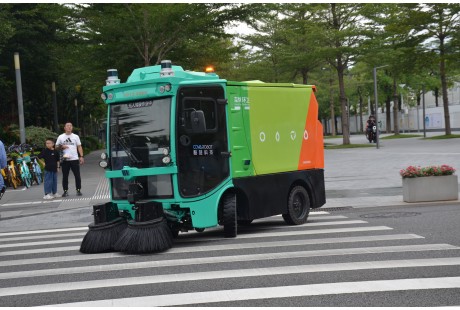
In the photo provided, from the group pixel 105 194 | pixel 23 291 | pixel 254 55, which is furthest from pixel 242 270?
pixel 254 55

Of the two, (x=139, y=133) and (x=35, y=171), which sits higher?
(x=139, y=133)

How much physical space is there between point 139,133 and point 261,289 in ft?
12.6

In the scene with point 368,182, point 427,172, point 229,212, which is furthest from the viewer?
point 368,182

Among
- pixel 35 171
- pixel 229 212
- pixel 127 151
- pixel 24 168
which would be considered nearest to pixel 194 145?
pixel 127 151

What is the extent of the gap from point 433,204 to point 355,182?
16.7 feet

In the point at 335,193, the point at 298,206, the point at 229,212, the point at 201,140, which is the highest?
the point at 201,140

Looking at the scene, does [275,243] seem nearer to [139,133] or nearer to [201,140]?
[201,140]

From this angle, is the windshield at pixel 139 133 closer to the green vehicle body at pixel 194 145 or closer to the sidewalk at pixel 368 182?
the green vehicle body at pixel 194 145

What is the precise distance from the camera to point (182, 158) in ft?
30.2

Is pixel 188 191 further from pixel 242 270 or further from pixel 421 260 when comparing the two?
pixel 421 260

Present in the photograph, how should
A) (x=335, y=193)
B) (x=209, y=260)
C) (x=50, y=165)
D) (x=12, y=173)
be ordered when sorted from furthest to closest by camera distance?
1. (x=12, y=173)
2. (x=50, y=165)
3. (x=335, y=193)
4. (x=209, y=260)

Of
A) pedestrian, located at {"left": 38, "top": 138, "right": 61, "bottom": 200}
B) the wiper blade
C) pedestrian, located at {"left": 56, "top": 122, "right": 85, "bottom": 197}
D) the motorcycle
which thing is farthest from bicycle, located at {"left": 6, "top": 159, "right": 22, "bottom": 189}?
the motorcycle

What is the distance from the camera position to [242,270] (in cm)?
741

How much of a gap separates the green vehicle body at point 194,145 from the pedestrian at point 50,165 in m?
7.52
